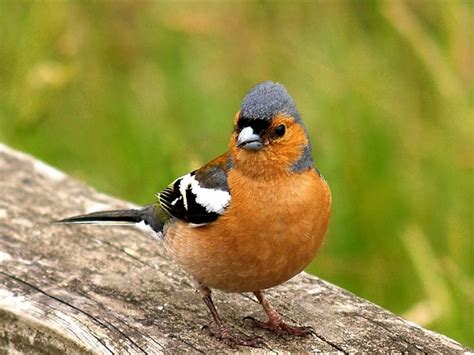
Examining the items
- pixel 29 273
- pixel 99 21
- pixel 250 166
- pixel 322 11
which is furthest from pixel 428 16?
pixel 29 273

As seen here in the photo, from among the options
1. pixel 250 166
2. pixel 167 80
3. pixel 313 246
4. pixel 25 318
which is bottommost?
pixel 25 318

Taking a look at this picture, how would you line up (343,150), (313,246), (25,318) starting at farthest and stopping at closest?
1. (343,150)
2. (313,246)
3. (25,318)

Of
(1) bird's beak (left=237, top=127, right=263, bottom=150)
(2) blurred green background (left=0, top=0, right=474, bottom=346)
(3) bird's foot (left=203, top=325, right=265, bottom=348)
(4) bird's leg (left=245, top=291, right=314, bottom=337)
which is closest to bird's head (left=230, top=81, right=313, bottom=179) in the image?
(1) bird's beak (left=237, top=127, right=263, bottom=150)

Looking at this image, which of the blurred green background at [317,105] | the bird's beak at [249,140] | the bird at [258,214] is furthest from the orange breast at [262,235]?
the blurred green background at [317,105]

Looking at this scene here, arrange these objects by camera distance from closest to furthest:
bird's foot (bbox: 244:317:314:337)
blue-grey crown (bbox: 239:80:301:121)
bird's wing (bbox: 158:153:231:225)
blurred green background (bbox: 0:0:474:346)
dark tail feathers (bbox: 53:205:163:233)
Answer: bird's foot (bbox: 244:317:314:337) → blue-grey crown (bbox: 239:80:301:121) → bird's wing (bbox: 158:153:231:225) → dark tail feathers (bbox: 53:205:163:233) → blurred green background (bbox: 0:0:474:346)

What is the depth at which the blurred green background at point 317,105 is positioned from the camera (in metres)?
4.28

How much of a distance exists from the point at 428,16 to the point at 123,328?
330 centimetres

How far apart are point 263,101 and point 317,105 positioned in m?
2.09

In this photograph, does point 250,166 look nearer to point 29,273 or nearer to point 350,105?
point 29,273

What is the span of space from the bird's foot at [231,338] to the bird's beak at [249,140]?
1.94 feet

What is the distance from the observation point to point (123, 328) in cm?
280

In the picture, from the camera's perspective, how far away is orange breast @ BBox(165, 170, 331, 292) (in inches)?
118

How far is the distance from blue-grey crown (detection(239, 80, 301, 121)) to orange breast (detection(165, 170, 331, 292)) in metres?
0.21

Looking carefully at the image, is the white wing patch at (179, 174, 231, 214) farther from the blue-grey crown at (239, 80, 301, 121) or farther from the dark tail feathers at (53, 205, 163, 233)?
the blue-grey crown at (239, 80, 301, 121)
